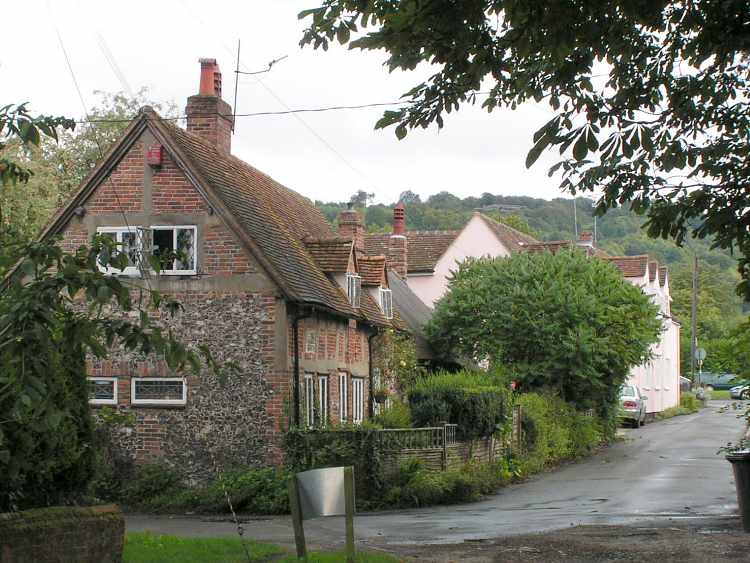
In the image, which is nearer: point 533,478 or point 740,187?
point 740,187

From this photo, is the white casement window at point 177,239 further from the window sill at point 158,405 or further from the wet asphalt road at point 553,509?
the wet asphalt road at point 553,509

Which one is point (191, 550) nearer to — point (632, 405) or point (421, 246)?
point (421, 246)

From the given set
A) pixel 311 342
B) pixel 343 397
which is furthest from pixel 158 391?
pixel 343 397

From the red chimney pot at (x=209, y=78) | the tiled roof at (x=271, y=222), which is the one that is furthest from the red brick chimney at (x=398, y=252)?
the red chimney pot at (x=209, y=78)

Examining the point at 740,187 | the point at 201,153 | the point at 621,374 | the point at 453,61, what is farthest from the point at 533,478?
the point at 453,61

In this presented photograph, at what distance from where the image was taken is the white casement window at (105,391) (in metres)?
23.8

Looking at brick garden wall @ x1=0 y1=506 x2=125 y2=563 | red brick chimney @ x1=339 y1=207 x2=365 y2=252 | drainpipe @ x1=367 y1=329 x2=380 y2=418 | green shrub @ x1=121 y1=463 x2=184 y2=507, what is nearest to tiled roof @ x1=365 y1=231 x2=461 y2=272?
red brick chimney @ x1=339 y1=207 x2=365 y2=252

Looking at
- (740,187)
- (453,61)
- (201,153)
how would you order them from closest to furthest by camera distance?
(453,61) < (740,187) < (201,153)

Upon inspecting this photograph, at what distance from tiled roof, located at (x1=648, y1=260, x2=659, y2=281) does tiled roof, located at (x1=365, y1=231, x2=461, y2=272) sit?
16787 mm

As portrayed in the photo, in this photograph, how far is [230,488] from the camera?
22.2m

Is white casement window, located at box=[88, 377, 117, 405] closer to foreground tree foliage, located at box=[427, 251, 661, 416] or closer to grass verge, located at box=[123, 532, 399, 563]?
grass verge, located at box=[123, 532, 399, 563]

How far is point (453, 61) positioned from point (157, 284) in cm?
1487

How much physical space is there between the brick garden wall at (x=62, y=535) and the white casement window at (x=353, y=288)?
15.8 m

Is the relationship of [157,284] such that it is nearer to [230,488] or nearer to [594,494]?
[230,488]
